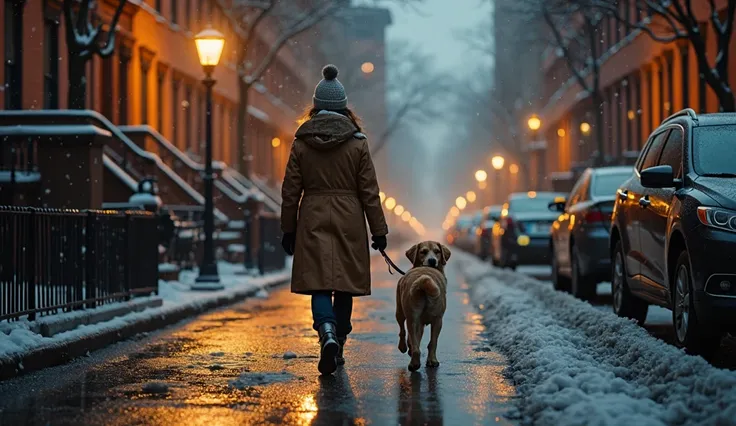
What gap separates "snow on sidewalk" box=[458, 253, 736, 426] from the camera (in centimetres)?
643

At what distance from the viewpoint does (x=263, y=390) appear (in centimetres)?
824

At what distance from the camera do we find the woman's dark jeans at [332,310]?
29.8 ft

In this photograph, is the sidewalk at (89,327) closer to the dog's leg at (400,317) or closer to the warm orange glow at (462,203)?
the dog's leg at (400,317)

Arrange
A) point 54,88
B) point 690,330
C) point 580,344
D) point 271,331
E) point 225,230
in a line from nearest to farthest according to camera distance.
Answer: point 690,330 < point 580,344 < point 271,331 < point 54,88 < point 225,230

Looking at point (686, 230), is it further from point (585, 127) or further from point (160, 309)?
point (585, 127)

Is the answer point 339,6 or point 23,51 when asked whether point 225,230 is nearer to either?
point 339,6

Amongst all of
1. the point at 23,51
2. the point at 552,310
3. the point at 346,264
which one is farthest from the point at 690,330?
the point at 23,51

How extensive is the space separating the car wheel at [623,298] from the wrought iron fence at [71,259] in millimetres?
5065

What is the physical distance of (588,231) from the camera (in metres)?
15.8

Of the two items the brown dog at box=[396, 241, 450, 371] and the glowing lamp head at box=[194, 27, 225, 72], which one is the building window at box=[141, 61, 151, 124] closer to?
the glowing lamp head at box=[194, 27, 225, 72]

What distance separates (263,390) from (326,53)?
2459 inches

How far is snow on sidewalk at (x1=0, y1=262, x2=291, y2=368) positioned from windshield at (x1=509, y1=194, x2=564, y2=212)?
16.3 feet

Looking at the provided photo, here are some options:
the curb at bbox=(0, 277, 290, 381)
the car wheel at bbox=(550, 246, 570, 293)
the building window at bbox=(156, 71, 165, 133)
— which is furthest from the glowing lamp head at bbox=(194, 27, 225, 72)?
the building window at bbox=(156, 71, 165, 133)

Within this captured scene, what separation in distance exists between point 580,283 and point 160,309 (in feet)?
16.8
